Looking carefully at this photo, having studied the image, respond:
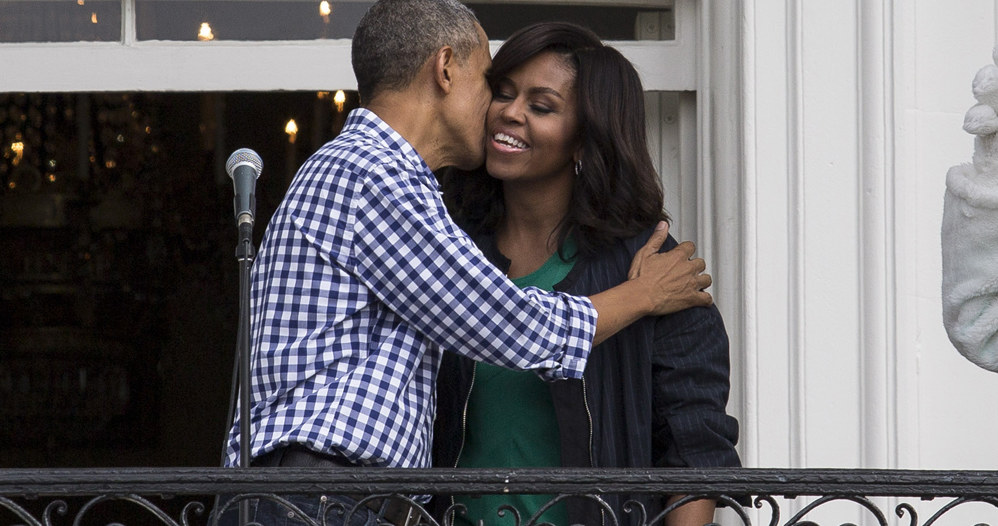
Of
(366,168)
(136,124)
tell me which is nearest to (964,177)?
(366,168)

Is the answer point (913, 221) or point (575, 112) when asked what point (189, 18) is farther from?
point (913, 221)

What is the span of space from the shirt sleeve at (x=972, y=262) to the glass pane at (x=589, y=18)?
2.04 metres

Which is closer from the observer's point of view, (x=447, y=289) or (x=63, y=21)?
(x=447, y=289)

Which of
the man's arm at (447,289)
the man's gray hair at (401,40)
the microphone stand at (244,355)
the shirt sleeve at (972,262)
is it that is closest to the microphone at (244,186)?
the microphone stand at (244,355)

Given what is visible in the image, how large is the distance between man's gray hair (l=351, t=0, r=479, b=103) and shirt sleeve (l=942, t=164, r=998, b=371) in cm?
115

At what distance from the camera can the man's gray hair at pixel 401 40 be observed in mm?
2527

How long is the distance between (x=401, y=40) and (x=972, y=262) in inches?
49.2

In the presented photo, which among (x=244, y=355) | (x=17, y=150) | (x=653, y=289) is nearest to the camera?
(x=244, y=355)

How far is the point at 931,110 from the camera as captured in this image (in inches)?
134

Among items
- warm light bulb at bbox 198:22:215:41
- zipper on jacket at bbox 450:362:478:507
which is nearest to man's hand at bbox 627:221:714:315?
zipper on jacket at bbox 450:362:478:507

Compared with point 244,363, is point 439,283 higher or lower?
higher

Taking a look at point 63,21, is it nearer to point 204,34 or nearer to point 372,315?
point 204,34

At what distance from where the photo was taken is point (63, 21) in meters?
3.55

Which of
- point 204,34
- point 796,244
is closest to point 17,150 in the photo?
point 204,34
